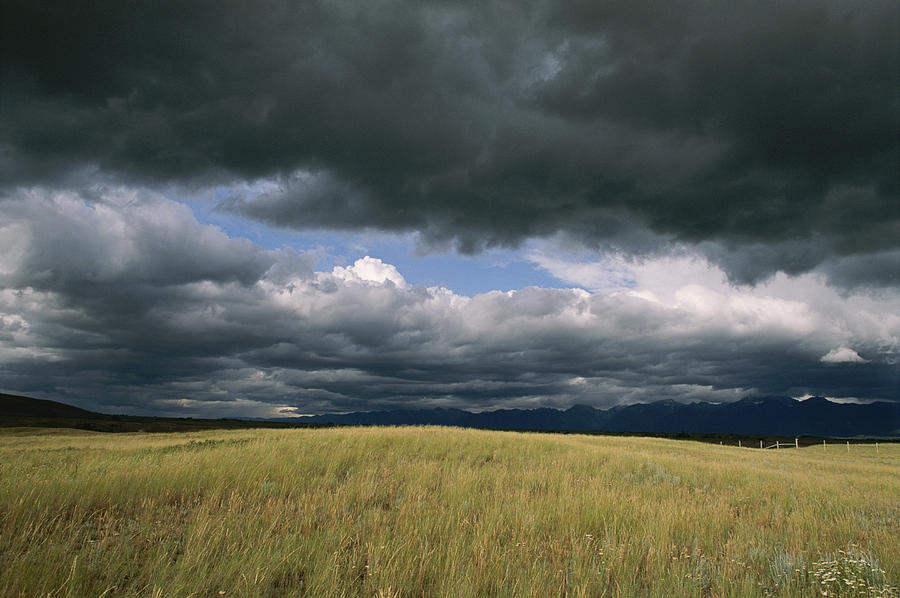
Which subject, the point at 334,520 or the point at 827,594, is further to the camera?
the point at 334,520

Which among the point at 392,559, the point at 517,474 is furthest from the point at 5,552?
the point at 517,474

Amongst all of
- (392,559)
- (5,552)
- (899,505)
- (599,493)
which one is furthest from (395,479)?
(899,505)

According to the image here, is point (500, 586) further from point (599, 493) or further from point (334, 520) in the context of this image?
point (599, 493)

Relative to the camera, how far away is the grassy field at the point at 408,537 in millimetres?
4820

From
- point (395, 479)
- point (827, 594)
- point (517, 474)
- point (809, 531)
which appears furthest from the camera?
point (517, 474)

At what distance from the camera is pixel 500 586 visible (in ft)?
15.8

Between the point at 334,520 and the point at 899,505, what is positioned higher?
the point at 334,520

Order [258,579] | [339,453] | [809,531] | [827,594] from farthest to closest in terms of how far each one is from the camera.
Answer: [339,453] < [809,531] < [827,594] < [258,579]

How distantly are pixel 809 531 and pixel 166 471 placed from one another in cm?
1223

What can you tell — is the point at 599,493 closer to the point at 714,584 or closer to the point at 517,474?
the point at 517,474

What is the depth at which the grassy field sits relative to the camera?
482 centimetres

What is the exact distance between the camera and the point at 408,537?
19.3 feet

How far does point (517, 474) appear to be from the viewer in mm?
12172

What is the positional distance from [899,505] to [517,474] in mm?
10407
